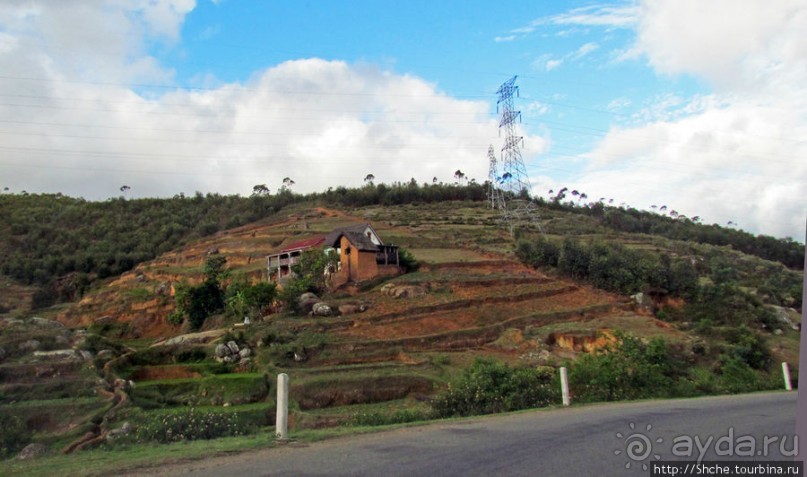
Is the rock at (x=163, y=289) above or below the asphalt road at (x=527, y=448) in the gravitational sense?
above

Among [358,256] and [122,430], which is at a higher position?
[358,256]

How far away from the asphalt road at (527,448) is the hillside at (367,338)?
4601 mm

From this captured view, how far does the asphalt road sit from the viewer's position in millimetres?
6676

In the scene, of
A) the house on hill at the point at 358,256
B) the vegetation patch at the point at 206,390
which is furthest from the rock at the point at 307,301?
the vegetation patch at the point at 206,390

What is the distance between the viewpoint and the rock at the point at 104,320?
188ft

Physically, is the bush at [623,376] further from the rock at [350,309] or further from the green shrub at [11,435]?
the rock at [350,309]

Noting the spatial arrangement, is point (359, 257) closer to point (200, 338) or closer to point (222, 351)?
point (200, 338)

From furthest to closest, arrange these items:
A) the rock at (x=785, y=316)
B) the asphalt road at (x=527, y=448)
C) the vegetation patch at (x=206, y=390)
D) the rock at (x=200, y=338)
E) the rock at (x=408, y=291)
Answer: the rock at (x=785, y=316)
the rock at (x=408, y=291)
the rock at (x=200, y=338)
the vegetation patch at (x=206, y=390)
the asphalt road at (x=527, y=448)

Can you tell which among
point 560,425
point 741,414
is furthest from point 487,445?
point 741,414

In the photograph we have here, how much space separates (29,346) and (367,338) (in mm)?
18540

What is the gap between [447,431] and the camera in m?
9.65

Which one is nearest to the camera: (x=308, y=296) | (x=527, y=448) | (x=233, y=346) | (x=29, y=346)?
(x=527, y=448)

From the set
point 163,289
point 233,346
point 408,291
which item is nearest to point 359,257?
point 408,291

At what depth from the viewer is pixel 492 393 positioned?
14852mm
